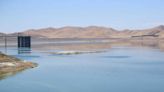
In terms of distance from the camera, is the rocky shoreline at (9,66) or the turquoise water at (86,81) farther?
the rocky shoreline at (9,66)

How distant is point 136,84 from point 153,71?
640 cm

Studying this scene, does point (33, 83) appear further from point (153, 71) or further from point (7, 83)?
point (153, 71)

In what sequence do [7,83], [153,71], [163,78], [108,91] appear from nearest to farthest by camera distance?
[108,91]
[7,83]
[163,78]
[153,71]

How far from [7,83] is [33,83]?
1543 mm

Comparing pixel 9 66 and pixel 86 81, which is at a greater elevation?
pixel 9 66

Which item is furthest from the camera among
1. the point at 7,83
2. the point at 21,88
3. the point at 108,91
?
the point at 7,83

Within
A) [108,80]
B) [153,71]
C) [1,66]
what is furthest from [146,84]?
[1,66]

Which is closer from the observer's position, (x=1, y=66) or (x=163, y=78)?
(x=163, y=78)

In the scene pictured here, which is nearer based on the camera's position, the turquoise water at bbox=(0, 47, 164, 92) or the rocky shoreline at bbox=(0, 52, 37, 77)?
the turquoise water at bbox=(0, 47, 164, 92)

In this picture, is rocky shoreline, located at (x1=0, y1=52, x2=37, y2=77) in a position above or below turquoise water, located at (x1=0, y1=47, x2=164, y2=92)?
above

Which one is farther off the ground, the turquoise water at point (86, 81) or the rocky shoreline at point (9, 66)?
the rocky shoreline at point (9, 66)

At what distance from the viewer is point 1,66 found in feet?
87.5

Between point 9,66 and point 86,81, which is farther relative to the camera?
point 9,66

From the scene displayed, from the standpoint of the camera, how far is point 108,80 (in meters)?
21.9
